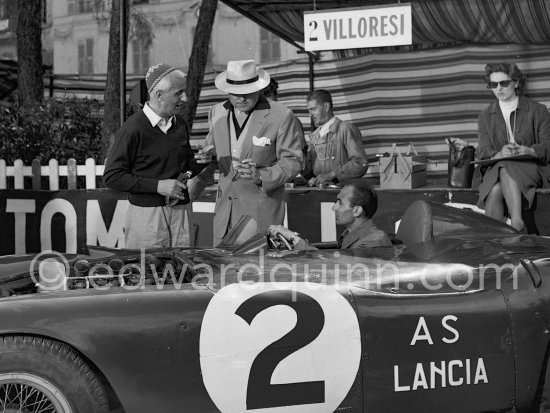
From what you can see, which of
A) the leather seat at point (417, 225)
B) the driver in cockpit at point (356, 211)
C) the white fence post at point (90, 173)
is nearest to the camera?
the leather seat at point (417, 225)

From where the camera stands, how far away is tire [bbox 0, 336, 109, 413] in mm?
3658

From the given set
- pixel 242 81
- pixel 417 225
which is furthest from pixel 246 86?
pixel 417 225

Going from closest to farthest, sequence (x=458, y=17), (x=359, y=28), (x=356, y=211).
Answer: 1. (x=356, y=211)
2. (x=359, y=28)
3. (x=458, y=17)

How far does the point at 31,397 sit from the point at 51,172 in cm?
542

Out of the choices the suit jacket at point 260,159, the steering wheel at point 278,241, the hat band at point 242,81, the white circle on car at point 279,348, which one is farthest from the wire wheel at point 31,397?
the hat band at point 242,81

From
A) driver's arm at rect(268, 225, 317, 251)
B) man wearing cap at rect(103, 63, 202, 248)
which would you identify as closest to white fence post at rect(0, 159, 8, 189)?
man wearing cap at rect(103, 63, 202, 248)

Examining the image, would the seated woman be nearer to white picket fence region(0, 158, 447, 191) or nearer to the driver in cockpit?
the driver in cockpit

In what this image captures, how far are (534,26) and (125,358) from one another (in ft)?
25.7

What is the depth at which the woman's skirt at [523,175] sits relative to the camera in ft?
24.0

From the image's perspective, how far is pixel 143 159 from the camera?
5.82 meters

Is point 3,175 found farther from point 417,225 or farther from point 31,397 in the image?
point 31,397

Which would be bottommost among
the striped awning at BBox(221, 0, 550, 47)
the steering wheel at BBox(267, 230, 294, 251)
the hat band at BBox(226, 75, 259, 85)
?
the steering wheel at BBox(267, 230, 294, 251)

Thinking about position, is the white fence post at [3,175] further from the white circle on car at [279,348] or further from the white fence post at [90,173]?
the white circle on car at [279,348]

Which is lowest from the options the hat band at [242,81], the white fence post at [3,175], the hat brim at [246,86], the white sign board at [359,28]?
the white fence post at [3,175]
